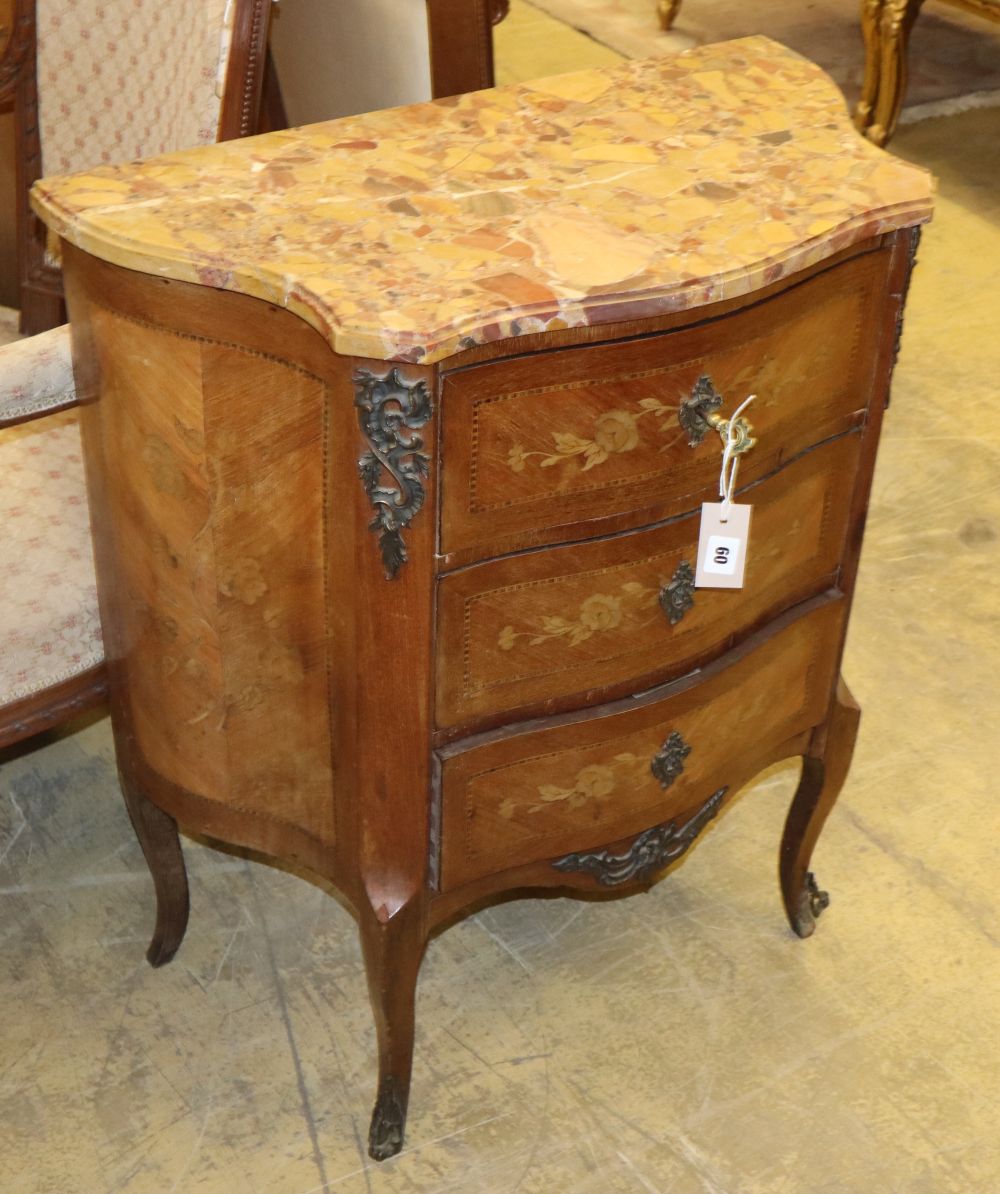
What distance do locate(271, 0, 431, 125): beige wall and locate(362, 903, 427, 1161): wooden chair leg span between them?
168cm

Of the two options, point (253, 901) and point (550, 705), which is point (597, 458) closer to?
point (550, 705)

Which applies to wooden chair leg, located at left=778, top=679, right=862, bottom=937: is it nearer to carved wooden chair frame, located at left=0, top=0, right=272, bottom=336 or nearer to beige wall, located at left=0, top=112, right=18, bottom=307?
carved wooden chair frame, located at left=0, top=0, right=272, bottom=336

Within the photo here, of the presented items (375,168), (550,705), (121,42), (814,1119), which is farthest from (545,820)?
(121,42)

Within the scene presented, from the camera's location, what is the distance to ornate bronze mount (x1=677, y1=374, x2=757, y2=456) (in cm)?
164

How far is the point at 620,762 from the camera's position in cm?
188

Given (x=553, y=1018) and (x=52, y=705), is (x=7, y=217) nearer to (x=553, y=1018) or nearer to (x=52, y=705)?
(x=52, y=705)

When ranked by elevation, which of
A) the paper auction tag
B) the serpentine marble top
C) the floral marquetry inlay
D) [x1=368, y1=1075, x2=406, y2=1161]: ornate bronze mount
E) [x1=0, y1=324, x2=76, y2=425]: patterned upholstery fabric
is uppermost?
the serpentine marble top

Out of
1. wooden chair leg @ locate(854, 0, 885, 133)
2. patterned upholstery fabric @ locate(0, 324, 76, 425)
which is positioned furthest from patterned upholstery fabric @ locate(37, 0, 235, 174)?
wooden chair leg @ locate(854, 0, 885, 133)

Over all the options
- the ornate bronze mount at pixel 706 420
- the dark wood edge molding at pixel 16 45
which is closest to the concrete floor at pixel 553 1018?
the ornate bronze mount at pixel 706 420

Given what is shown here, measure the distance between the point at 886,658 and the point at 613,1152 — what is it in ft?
3.90

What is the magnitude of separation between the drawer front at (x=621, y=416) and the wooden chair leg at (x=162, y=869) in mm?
789

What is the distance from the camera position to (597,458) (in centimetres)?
163

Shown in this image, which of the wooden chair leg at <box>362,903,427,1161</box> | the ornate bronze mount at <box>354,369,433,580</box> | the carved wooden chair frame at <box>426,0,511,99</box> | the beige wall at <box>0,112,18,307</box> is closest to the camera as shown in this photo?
the ornate bronze mount at <box>354,369,433,580</box>

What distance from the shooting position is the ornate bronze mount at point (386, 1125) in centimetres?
204
